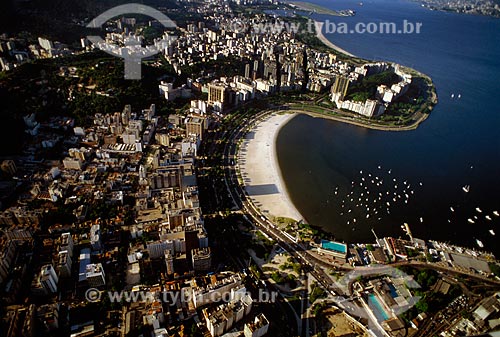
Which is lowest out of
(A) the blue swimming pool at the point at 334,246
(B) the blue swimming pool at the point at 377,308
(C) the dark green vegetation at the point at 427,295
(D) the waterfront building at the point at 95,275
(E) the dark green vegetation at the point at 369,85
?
(B) the blue swimming pool at the point at 377,308

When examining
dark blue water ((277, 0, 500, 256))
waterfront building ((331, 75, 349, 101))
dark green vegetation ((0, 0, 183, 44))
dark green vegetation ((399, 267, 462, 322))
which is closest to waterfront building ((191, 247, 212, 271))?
dark blue water ((277, 0, 500, 256))

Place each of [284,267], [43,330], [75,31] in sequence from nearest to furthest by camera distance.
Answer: [43,330]
[284,267]
[75,31]

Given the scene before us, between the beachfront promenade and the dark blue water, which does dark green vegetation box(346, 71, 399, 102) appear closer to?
the dark blue water

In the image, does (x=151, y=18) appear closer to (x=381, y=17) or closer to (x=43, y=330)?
(x=43, y=330)

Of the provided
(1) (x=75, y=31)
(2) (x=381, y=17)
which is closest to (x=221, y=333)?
(1) (x=75, y=31)

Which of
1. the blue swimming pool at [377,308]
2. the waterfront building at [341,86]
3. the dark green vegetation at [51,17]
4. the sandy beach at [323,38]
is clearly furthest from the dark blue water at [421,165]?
the dark green vegetation at [51,17]

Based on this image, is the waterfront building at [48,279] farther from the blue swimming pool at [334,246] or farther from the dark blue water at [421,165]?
the dark blue water at [421,165]

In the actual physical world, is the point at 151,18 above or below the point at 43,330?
above
